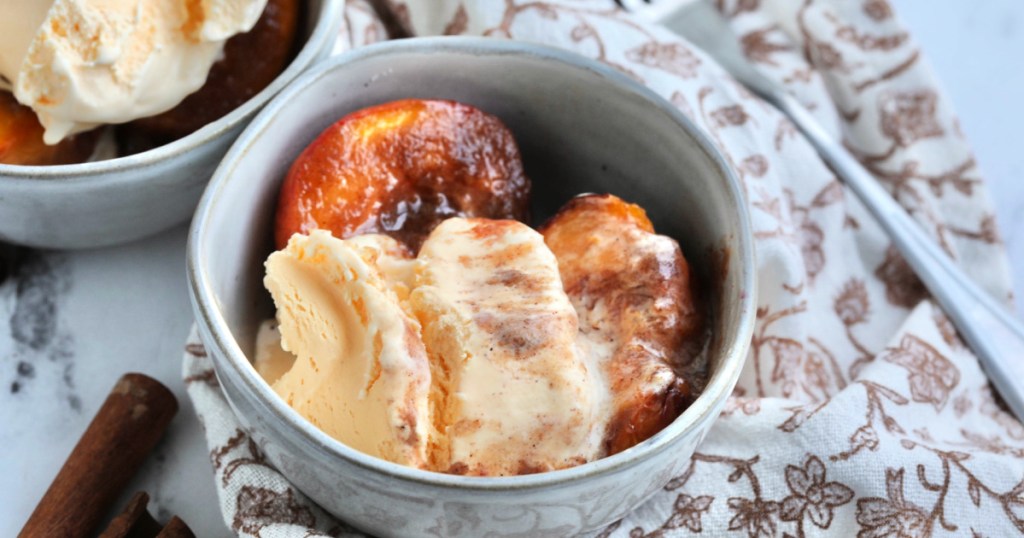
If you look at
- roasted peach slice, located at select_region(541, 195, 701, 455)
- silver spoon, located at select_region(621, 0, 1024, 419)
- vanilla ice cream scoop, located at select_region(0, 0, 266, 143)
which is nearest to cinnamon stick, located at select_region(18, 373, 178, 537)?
vanilla ice cream scoop, located at select_region(0, 0, 266, 143)

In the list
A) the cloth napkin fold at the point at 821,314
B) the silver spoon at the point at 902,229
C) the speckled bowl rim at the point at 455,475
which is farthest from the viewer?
the silver spoon at the point at 902,229

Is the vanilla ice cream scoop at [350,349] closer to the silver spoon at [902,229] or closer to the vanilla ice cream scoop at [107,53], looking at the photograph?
the vanilla ice cream scoop at [107,53]

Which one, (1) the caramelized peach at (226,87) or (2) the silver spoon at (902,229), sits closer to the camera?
(1) the caramelized peach at (226,87)

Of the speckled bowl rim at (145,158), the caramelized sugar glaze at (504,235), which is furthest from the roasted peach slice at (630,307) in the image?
the speckled bowl rim at (145,158)

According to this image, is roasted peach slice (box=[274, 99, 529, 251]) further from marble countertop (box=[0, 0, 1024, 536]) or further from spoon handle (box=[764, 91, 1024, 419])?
spoon handle (box=[764, 91, 1024, 419])

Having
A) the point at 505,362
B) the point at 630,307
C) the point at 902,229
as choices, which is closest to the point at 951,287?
the point at 902,229

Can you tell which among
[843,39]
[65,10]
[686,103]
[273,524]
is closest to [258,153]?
[65,10]

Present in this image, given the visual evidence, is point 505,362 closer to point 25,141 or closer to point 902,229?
point 25,141

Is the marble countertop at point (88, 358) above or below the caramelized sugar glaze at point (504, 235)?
below
